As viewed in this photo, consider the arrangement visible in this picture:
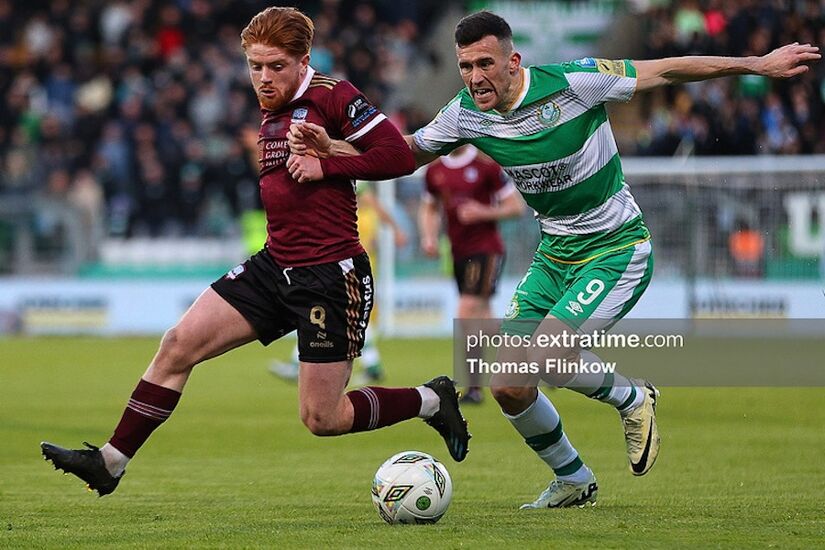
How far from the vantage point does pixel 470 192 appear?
1198cm

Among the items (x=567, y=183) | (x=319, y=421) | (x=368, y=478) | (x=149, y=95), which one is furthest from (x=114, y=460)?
(x=149, y=95)

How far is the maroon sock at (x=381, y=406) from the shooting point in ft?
21.5

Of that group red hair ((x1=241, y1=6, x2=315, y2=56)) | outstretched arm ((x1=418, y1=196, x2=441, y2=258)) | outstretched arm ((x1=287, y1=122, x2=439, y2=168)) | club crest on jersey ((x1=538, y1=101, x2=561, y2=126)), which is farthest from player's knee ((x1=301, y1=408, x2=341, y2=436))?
outstretched arm ((x1=418, y1=196, x2=441, y2=258))

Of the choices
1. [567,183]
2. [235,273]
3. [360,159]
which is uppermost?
[360,159]

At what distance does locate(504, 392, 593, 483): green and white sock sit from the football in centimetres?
73

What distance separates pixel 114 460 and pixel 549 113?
2477 millimetres

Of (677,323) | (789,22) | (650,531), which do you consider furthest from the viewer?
(677,323)

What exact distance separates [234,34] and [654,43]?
734cm

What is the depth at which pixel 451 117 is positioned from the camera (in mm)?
6828

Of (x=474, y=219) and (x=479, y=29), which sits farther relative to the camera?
(x=474, y=219)

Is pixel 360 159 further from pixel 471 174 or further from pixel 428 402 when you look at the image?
pixel 471 174

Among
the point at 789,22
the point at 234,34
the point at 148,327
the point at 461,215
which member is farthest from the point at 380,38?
the point at 461,215

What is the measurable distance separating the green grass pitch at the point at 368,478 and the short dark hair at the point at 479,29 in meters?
2.11

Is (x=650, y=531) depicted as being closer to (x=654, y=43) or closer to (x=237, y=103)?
(x=654, y=43)
